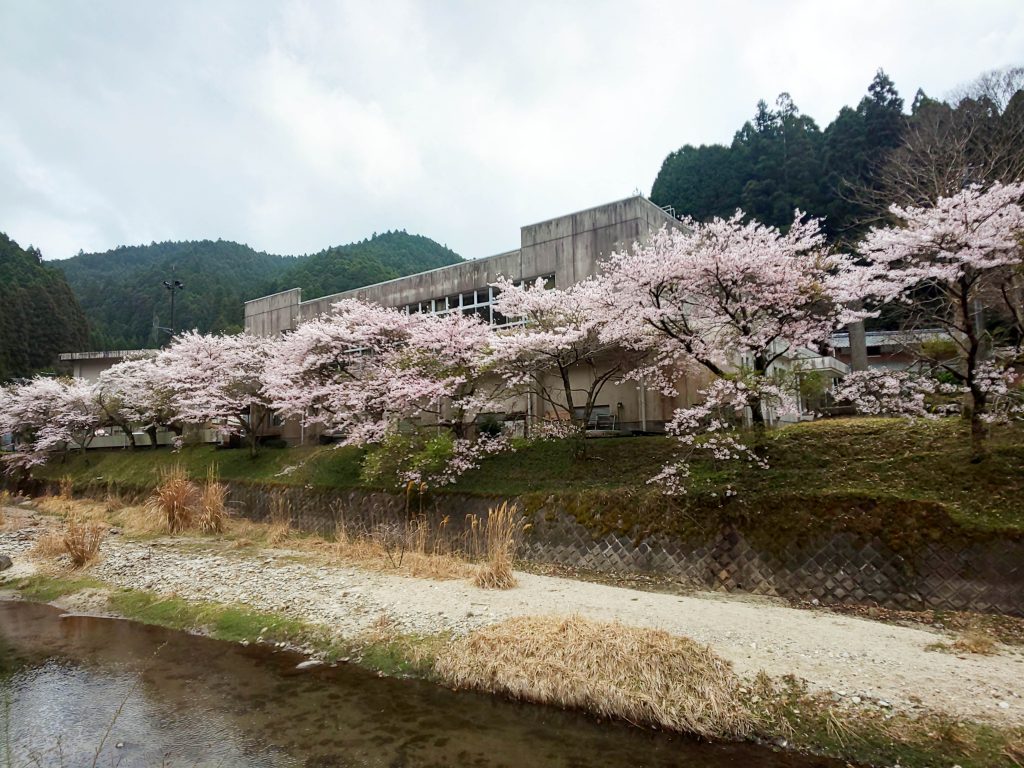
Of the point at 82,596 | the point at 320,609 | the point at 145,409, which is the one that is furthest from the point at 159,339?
the point at 320,609

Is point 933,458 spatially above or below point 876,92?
below

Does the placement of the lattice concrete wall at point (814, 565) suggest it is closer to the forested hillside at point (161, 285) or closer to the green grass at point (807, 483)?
the green grass at point (807, 483)

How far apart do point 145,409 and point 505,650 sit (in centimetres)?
2595

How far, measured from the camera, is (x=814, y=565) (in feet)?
28.8

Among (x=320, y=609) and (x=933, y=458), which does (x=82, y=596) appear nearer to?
(x=320, y=609)

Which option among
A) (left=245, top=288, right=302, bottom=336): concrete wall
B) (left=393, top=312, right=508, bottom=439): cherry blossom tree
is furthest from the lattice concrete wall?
(left=245, top=288, right=302, bottom=336): concrete wall

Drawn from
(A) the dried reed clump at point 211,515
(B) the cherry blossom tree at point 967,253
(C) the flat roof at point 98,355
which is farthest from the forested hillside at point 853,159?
(C) the flat roof at point 98,355

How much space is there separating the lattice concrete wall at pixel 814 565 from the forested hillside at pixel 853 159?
9.68 meters

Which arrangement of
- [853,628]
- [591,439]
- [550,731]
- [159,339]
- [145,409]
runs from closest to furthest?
[550,731] → [853,628] → [591,439] → [145,409] → [159,339]

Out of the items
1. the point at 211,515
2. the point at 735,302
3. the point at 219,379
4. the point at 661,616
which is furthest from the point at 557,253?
the point at 219,379

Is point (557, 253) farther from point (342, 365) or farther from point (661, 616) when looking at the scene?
point (661, 616)

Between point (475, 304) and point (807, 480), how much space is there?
13.8m

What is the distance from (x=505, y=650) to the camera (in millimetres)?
6551

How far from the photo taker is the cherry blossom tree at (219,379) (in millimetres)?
21672
